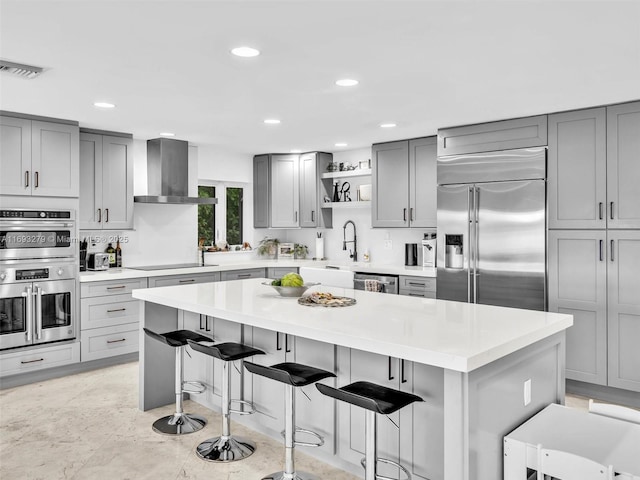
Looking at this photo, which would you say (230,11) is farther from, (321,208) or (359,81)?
(321,208)

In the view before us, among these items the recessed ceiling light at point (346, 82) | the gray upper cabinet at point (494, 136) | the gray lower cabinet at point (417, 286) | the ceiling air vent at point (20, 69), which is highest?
the recessed ceiling light at point (346, 82)

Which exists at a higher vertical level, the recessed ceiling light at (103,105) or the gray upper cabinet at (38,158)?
the recessed ceiling light at (103,105)

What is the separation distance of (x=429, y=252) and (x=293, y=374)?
10.8 ft

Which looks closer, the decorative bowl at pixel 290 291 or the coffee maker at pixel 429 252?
the decorative bowl at pixel 290 291

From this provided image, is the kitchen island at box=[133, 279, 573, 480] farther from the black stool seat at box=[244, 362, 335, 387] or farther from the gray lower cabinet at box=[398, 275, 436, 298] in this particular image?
the gray lower cabinet at box=[398, 275, 436, 298]

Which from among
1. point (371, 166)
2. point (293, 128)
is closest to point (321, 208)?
point (371, 166)

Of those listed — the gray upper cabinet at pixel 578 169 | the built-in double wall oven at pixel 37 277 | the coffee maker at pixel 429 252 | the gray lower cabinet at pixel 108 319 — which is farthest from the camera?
the coffee maker at pixel 429 252

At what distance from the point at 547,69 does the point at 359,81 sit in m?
1.18

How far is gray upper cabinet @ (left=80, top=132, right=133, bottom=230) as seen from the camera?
201 inches

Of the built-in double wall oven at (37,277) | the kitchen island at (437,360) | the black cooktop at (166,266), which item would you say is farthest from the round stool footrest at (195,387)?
the black cooktop at (166,266)

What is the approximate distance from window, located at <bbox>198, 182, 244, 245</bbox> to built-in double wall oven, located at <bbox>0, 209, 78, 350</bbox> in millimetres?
2045

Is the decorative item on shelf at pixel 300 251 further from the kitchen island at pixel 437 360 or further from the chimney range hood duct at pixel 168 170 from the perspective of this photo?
the kitchen island at pixel 437 360

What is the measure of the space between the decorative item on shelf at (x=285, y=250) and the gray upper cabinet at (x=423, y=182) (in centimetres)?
210

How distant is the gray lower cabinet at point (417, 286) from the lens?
5.07 m
